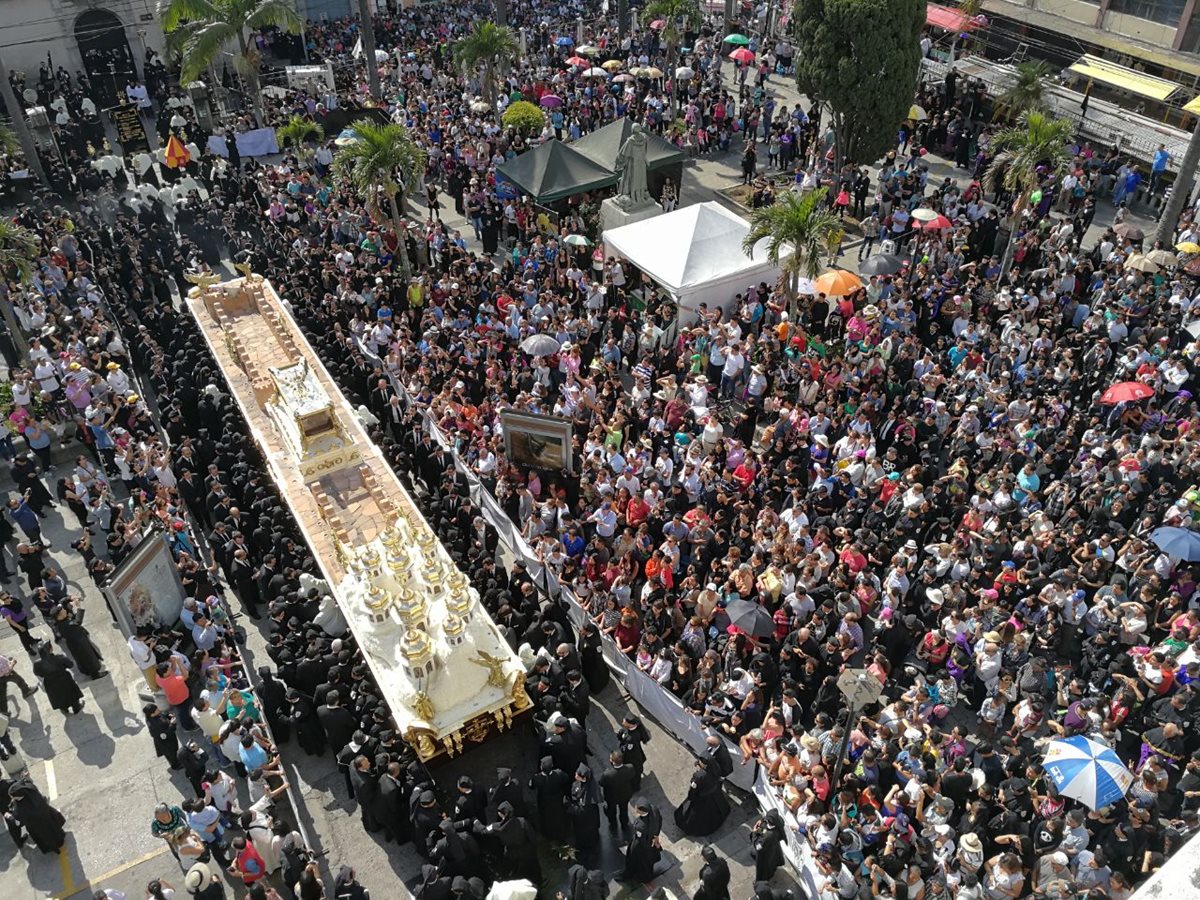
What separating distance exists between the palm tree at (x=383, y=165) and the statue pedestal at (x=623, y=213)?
4.36 meters

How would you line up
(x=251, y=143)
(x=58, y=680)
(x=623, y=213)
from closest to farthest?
1. (x=58, y=680)
2. (x=623, y=213)
3. (x=251, y=143)

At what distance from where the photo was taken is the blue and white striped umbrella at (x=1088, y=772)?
351 inches

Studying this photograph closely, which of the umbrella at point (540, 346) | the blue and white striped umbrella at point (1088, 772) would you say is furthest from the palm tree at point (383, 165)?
the blue and white striped umbrella at point (1088, 772)

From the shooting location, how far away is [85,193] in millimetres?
26547

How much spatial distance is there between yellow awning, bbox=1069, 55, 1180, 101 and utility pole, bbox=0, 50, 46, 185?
30.7m

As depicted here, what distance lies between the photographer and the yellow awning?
2578cm

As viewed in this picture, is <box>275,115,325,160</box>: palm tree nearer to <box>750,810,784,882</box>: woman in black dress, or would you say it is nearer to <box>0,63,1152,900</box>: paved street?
<box>0,63,1152,900</box>: paved street

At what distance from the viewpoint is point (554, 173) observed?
2288cm

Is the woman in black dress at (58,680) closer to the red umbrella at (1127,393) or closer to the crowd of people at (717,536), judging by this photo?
the crowd of people at (717,536)

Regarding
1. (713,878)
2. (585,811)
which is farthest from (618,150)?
(713,878)

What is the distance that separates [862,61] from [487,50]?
11.5m

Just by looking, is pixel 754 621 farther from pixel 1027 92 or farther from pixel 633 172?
pixel 1027 92

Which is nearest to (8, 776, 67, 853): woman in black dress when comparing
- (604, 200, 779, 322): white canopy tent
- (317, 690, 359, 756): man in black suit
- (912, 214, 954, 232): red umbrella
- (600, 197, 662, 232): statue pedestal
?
(317, 690, 359, 756): man in black suit

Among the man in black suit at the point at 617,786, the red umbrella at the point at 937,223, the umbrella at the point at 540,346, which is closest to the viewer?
the man in black suit at the point at 617,786
